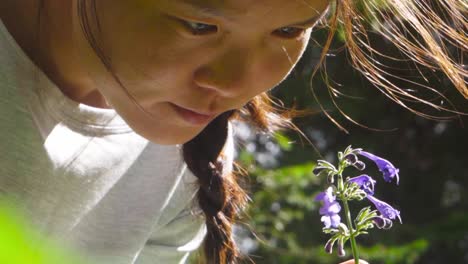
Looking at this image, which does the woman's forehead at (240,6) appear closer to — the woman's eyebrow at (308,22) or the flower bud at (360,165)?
the woman's eyebrow at (308,22)

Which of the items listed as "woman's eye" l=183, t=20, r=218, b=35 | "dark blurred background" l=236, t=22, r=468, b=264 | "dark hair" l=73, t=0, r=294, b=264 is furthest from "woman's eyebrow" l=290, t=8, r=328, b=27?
"dark blurred background" l=236, t=22, r=468, b=264

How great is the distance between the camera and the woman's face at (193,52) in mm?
936

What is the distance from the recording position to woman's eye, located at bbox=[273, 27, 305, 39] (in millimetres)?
1005

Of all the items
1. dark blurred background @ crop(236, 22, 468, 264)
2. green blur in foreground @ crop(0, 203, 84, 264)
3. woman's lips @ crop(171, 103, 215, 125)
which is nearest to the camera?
green blur in foreground @ crop(0, 203, 84, 264)

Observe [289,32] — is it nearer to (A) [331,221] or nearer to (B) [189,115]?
(B) [189,115]

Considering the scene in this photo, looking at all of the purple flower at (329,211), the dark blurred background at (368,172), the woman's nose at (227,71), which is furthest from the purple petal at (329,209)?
the dark blurred background at (368,172)

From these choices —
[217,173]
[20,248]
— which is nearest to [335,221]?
[20,248]

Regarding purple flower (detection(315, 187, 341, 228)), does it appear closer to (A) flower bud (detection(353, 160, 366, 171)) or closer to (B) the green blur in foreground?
(A) flower bud (detection(353, 160, 366, 171))

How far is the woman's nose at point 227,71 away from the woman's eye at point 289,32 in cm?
6

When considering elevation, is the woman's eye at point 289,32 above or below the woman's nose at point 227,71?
above

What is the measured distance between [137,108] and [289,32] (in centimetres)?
23

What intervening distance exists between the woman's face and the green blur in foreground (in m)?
0.79

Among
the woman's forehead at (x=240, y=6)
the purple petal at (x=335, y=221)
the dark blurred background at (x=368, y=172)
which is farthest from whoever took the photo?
the dark blurred background at (x=368, y=172)

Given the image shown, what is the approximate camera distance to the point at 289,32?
1.04 meters
